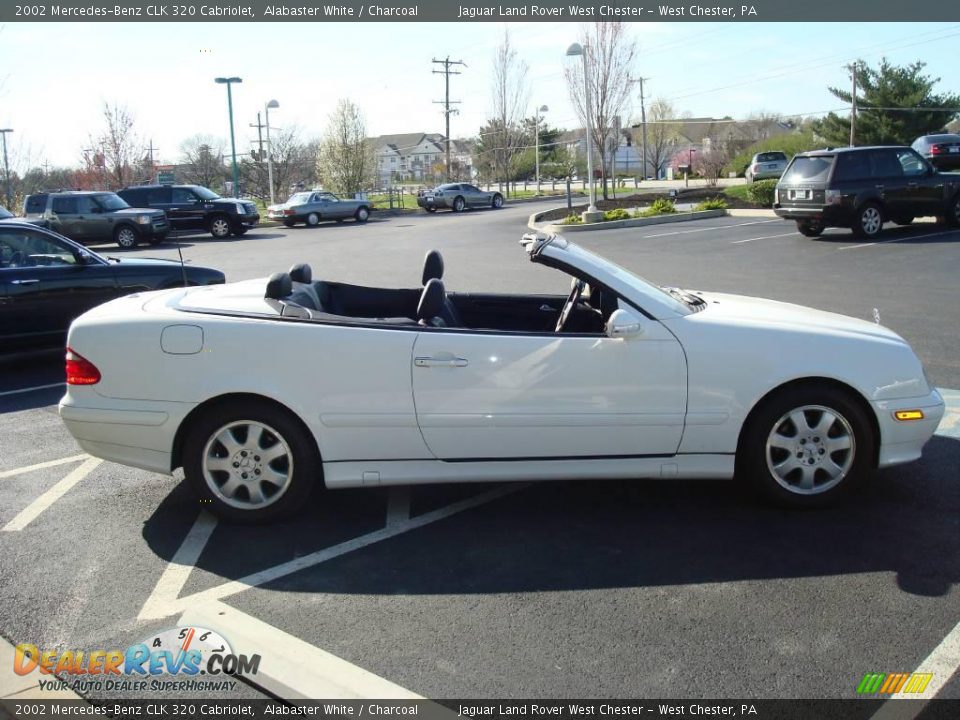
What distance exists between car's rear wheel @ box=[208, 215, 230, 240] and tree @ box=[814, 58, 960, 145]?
36.9 metres

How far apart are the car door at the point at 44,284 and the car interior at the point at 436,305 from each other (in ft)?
14.0

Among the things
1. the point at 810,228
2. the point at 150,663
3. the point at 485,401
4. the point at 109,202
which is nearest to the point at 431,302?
the point at 485,401

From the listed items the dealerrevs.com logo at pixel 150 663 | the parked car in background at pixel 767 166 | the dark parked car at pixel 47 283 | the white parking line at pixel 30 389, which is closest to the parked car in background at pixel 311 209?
the parked car in background at pixel 767 166

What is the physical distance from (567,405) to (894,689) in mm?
1932

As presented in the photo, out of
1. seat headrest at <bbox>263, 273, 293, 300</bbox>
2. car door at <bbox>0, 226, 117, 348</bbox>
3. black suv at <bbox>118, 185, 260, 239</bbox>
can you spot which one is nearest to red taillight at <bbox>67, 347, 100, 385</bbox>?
seat headrest at <bbox>263, 273, 293, 300</bbox>

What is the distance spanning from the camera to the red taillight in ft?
15.1

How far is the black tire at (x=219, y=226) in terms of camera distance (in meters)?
29.1

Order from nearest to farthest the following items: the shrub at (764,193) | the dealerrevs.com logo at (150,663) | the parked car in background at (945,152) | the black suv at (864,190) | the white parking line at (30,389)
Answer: the dealerrevs.com logo at (150,663) < the white parking line at (30,389) < the black suv at (864,190) < the shrub at (764,193) < the parked car in background at (945,152)

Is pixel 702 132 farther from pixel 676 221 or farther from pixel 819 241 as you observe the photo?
pixel 819 241

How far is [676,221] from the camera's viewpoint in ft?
85.6

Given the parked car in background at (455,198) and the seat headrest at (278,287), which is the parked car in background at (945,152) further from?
the seat headrest at (278,287)

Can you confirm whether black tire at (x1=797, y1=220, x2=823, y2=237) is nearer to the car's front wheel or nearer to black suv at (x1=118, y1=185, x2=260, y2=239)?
the car's front wheel

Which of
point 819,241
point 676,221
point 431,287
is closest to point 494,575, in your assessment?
point 431,287

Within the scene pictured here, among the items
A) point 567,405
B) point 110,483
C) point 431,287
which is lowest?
point 110,483
